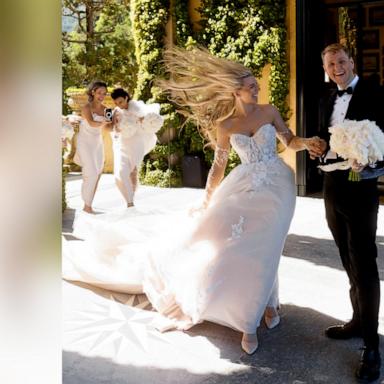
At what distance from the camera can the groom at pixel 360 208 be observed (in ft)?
10.8

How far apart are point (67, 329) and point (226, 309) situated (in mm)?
1225

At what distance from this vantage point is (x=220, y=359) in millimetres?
3604

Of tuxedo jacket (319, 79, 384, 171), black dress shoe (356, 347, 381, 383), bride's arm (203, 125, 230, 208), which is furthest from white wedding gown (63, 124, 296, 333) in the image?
tuxedo jacket (319, 79, 384, 171)

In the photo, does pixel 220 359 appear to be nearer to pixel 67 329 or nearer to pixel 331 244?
pixel 67 329

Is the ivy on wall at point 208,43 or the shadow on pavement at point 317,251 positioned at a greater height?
the ivy on wall at point 208,43

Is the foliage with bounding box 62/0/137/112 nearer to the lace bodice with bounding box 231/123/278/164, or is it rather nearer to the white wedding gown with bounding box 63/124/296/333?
the white wedding gown with bounding box 63/124/296/333

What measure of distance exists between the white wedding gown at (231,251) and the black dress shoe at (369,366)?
2.36ft

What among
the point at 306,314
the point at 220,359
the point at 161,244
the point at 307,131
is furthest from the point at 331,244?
the point at 307,131

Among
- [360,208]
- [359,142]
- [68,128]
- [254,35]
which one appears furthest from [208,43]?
[359,142]

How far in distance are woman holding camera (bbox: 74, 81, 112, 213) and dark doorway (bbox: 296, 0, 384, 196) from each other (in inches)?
158

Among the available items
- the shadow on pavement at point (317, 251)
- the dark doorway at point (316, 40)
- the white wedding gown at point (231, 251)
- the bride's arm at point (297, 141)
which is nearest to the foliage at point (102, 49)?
the dark doorway at point (316, 40)

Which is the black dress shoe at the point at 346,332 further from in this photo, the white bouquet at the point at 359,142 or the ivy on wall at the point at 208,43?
the ivy on wall at the point at 208,43

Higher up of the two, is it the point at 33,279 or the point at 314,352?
the point at 33,279

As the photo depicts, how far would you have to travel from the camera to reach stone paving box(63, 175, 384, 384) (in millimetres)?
3367
